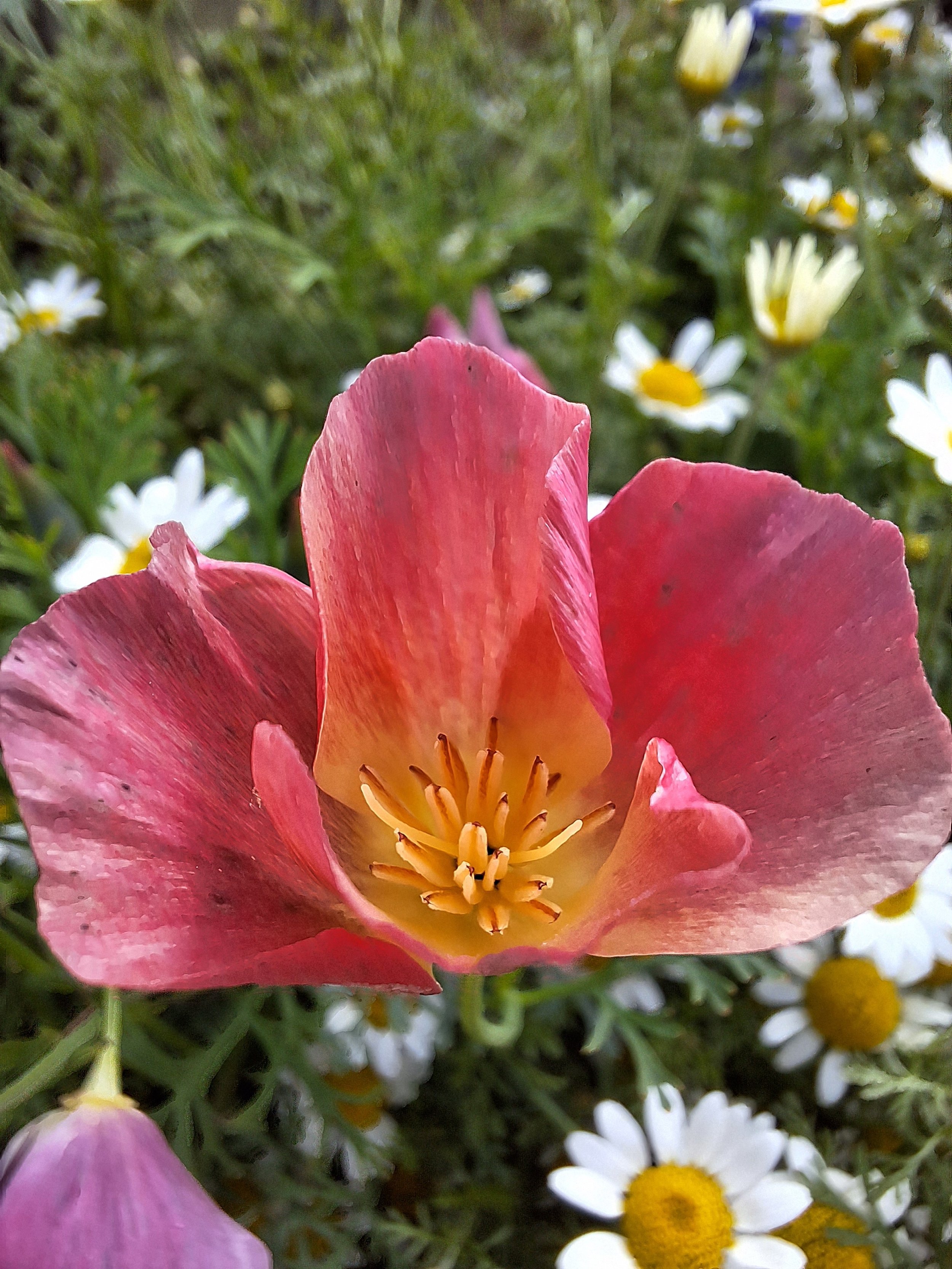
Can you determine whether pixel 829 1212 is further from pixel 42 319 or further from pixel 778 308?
pixel 42 319

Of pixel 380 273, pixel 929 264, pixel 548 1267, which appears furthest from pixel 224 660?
pixel 380 273

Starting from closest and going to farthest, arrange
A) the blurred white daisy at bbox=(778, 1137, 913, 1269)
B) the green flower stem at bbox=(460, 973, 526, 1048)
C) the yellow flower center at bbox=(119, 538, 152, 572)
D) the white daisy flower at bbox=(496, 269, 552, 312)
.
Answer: the green flower stem at bbox=(460, 973, 526, 1048) < the blurred white daisy at bbox=(778, 1137, 913, 1269) < the yellow flower center at bbox=(119, 538, 152, 572) < the white daisy flower at bbox=(496, 269, 552, 312)

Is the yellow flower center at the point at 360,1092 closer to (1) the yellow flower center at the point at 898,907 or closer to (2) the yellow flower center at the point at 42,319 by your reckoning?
(1) the yellow flower center at the point at 898,907

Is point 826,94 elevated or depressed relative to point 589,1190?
elevated

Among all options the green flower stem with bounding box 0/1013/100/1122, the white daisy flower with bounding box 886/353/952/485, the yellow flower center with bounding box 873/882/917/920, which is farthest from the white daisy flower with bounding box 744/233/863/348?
the green flower stem with bounding box 0/1013/100/1122

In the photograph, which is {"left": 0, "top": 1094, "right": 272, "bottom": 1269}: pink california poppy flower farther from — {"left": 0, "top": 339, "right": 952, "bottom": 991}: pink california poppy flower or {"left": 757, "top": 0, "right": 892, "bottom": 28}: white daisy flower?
{"left": 757, "top": 0, "right": 892, "bottom": 28}: white daisy flower

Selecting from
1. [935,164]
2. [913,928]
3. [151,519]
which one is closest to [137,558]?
[151,519]
